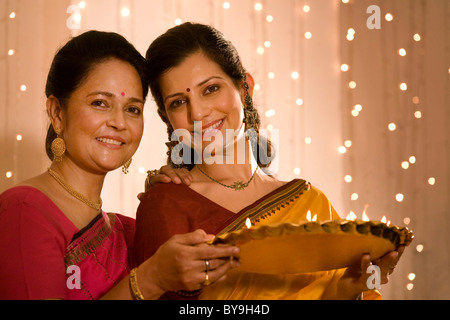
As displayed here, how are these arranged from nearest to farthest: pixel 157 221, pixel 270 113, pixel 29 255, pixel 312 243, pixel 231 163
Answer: pixel 312 243 < pixel 29 255 < pixel 157 221 < pixel 231 163 < pixel 270 113

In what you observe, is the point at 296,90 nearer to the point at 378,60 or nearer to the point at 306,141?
the point at 306,141

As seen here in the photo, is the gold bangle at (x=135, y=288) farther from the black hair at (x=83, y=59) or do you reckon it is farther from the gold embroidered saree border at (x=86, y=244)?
the black hair at (x=83, y=59)

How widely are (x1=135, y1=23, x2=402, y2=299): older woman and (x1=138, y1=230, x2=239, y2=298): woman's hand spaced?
0.60 feet

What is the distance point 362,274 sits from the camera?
1444 millimetres

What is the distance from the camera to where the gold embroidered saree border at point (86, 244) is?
156 centimetres

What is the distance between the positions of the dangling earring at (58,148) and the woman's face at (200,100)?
1.09 feet

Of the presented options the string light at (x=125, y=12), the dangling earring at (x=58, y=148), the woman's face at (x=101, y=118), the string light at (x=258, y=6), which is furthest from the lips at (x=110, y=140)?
the string light at (x=258, y=6)

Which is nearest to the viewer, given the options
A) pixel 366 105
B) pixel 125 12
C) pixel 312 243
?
pixel 312 243

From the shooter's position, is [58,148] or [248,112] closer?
[58,148]

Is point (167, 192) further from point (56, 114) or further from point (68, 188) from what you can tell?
point (56, 114)

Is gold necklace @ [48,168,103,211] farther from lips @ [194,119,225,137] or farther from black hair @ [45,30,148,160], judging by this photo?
lips @ [194,119,225,137]

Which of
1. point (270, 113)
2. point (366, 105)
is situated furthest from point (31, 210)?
point (366, 105)

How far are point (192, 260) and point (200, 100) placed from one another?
0.55m

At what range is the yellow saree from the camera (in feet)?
5.09
